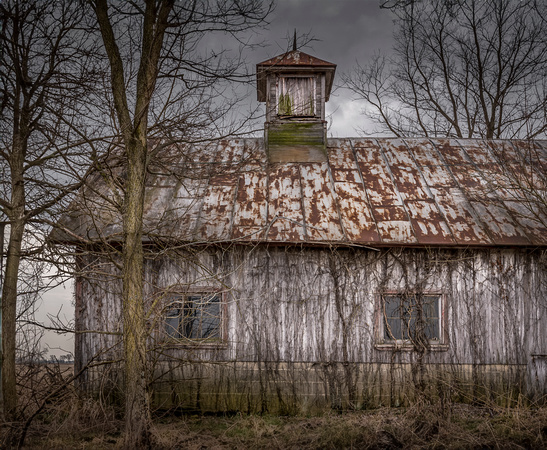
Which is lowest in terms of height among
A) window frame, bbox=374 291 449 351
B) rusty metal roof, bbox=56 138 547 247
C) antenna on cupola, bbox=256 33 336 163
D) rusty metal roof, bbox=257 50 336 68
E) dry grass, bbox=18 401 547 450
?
dry grass, bbox=18 401 547 450

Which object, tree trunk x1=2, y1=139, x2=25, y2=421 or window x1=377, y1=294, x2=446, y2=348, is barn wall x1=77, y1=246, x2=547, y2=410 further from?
tree trunk x1=2, y1=139, x2=25, y2=421

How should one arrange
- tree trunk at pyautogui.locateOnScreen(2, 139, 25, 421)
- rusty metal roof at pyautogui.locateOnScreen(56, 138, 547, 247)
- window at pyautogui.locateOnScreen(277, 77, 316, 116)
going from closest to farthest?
tree trunk at pyautogui.locateOnScreen(2, 139, 25, 421)
rusty metal roof at pyautogui.locateOnScreen(56, 138, 547, 247)
window at pyautogui.locateOnScreen(277, 77, 316, 116)

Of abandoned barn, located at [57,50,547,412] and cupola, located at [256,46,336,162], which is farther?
cupola, located at [256,46,336,162]

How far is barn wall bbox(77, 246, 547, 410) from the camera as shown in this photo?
8914 millimetres

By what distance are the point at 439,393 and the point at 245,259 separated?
4.24 m

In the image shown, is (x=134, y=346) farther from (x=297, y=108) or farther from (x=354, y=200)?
(x=297, y=108)

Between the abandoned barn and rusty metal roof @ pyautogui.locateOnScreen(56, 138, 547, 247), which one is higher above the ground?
rusty metal roof @ pyautogui.locateOnScreen(56, 138, 547, 247)

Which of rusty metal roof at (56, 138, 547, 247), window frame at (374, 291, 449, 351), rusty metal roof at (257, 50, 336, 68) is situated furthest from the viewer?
rusty metal roof at (257, 50, 336, 68)

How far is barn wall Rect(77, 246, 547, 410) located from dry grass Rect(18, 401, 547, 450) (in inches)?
21.1

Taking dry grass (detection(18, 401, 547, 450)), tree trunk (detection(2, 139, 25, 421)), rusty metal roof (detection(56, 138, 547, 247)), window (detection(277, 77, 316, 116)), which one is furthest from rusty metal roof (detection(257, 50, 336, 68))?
dry grass (detection(18, 401, 547, 450))

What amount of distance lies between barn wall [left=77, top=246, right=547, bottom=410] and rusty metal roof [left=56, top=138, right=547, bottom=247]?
43 centimetres

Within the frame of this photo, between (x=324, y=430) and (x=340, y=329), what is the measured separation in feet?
6.37

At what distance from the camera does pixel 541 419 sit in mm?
7816

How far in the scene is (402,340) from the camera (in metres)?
9.02
